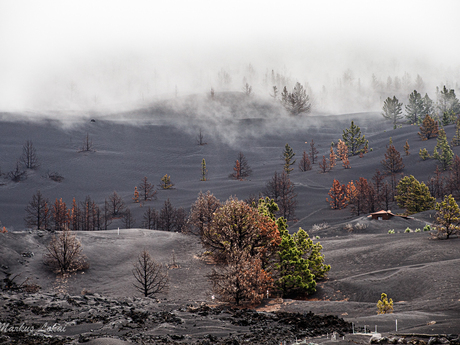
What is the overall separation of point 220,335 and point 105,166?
94320 mm

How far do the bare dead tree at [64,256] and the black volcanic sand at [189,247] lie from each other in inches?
38.4

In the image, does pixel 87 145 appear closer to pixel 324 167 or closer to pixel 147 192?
pixel 147 192

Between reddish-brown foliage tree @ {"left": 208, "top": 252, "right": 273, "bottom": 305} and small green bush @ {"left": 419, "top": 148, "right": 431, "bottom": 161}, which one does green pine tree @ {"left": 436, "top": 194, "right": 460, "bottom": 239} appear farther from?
small green bush @ {"left": 419, "top": 148, "right": 431, "bottom": 161}

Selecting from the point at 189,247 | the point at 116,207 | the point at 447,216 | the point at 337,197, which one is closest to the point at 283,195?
the point at 337,197

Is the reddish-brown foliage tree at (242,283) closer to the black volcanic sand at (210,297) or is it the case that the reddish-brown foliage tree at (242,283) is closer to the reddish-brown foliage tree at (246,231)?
the black volcanic sand at (210,297)

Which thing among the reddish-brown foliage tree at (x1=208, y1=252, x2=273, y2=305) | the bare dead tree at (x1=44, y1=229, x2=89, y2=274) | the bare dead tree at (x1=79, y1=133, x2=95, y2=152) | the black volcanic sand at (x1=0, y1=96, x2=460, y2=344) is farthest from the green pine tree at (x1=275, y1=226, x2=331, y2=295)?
the bare dead tree at (x1=79, y1=133, x2=95, y2=152)

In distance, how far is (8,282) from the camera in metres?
25.0

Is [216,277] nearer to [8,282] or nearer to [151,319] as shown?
[151,319]

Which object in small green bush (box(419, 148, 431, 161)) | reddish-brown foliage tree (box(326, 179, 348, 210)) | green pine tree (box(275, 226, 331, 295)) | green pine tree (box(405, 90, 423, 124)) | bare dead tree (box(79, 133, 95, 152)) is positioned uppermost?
green pine tree (box(405, 90, 423, 124))

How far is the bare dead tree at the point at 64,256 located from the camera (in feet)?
94.1

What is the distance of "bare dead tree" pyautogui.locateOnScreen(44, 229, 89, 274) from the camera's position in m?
28.7

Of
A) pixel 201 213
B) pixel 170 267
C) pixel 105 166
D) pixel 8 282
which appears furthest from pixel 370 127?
pixel 8 282

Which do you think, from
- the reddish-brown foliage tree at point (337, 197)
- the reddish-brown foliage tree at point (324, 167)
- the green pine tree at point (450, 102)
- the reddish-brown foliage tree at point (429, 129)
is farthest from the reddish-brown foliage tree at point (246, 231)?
the green pine tree at point (450, 102)

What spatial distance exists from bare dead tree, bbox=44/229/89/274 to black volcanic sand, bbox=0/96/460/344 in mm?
976
